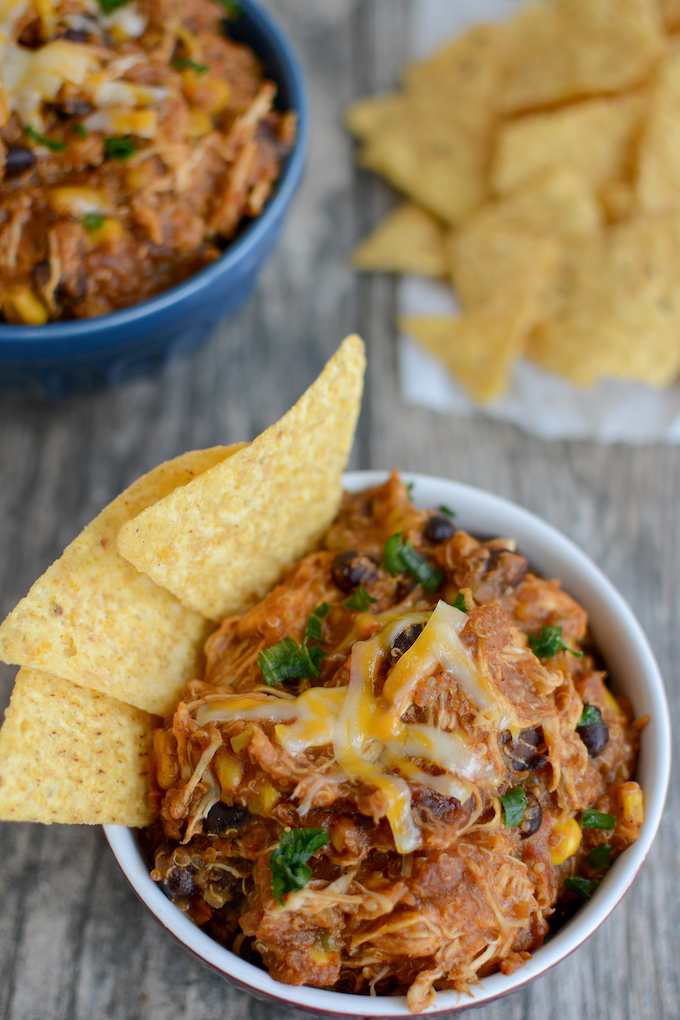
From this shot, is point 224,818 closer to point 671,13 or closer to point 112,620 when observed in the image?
point 112,620

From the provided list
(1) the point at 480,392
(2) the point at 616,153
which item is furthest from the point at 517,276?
(2) the point at 616,153

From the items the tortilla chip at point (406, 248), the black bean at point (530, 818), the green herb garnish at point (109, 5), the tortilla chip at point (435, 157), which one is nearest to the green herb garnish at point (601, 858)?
the black bean at point (530, 818)

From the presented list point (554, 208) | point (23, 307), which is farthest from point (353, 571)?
point (554, 208)

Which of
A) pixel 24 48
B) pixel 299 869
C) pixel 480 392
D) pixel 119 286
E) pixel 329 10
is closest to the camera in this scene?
pixel 299 869

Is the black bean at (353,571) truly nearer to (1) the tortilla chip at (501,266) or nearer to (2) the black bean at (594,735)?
(2) the black bean at (594,735)

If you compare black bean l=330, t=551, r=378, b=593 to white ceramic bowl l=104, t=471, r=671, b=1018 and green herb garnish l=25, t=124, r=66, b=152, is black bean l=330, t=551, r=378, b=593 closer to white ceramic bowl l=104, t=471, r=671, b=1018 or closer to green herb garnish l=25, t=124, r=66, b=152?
white ceramic bowl l=104, t=471, r=671, b=1018

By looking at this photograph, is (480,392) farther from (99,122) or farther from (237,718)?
(237,718)
